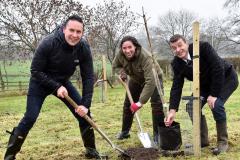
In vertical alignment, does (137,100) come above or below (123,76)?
below

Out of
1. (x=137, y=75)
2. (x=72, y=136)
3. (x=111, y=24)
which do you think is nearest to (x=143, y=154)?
(x=137, y=75)

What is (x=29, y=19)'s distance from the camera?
2408 cm

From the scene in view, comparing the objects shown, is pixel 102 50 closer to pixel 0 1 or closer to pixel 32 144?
pixel 0 1

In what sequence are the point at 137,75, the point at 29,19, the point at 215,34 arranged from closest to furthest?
the point at 137,75, the point at 29,19, the point at 215,34

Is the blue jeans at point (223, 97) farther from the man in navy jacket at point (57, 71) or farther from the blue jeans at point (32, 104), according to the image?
the blue jeans at point (32, 104)

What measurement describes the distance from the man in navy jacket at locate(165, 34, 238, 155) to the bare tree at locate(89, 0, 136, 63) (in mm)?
22679

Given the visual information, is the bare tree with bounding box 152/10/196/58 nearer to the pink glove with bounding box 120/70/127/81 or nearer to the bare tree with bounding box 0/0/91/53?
the bare tree with bounding box 0/0/91/53

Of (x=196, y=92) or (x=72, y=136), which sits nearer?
(x=196, y=92)

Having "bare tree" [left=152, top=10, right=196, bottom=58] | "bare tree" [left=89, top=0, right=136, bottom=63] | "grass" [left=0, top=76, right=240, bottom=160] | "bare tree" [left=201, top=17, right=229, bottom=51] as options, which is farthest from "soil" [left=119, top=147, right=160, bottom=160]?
"bare tree" [left=152, top=10, right=196, bottom=58]

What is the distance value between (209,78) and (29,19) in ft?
65.9

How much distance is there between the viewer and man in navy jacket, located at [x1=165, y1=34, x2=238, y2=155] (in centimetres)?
516

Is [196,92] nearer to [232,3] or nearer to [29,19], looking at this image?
[29,19]

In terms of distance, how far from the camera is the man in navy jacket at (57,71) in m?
4.89

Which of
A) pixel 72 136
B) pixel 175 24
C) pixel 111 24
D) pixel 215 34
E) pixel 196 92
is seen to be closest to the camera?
pixel 196 92
